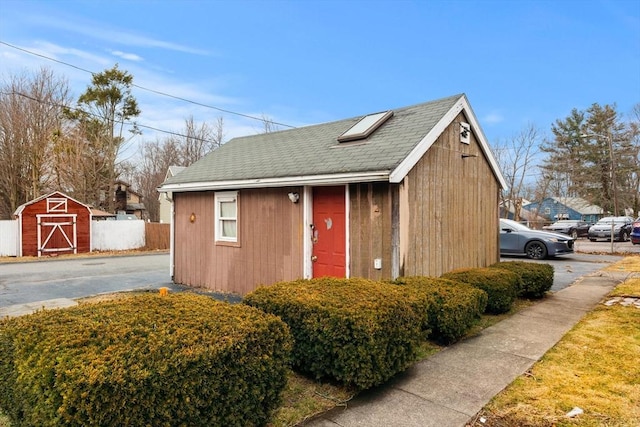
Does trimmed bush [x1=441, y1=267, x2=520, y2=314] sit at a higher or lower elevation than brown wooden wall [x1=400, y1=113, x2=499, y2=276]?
lower

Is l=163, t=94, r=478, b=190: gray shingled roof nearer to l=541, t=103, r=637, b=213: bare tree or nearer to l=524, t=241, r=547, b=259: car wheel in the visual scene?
l=524, t=241, r=547, b=259: car wheel

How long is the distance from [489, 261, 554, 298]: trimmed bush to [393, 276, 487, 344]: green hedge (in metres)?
2.41

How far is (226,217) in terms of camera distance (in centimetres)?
884

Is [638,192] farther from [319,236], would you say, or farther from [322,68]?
[319,236]

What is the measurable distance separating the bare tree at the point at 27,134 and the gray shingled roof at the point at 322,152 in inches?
697

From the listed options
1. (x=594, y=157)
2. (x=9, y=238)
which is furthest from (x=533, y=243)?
(x=594, y=157)

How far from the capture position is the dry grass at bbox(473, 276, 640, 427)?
Answer: 9.95 feet

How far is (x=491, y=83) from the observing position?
19656 millimetres

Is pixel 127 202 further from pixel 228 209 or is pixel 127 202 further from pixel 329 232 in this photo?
pixel 329 232

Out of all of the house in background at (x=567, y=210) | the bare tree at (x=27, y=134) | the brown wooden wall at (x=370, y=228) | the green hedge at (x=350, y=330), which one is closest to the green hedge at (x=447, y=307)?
the green hedge at (x=350, y=330)

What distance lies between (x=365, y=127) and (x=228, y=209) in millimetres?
3626

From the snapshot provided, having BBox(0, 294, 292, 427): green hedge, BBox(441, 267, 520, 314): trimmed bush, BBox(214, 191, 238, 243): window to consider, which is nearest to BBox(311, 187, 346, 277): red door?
Result: BBox(441, 267, 520, 314): trimmed bush

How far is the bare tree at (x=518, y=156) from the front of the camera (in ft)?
106

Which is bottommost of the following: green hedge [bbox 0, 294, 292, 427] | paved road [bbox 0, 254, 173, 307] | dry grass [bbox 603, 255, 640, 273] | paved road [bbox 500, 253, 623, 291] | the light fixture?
paved road [bbox 0, 254, 173, 307]
